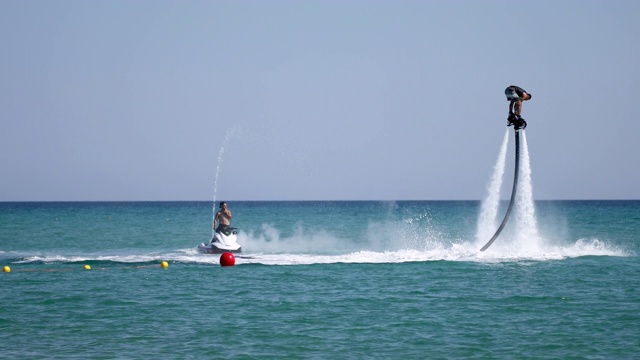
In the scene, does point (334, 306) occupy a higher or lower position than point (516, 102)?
lower

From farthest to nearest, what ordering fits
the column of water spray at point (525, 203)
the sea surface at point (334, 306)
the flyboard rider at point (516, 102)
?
the column of water spray at point (525, 203), the flyboard rider at point (516, 102), the sea surface at point (334, 306)

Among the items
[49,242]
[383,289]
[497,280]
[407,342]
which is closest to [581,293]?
[497,280]

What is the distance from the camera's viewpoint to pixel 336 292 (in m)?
25.5

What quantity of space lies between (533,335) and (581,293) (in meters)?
6.79

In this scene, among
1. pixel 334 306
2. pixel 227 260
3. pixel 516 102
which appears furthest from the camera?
pixel 227 260

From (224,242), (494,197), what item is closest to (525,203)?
(494,197)

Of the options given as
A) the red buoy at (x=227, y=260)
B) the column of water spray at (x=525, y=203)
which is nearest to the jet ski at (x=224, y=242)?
the red buoy at (x=227, y=260)

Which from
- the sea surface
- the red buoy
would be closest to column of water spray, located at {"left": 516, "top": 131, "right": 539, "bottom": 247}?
the sea surface

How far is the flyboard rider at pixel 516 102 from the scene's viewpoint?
2762 cm

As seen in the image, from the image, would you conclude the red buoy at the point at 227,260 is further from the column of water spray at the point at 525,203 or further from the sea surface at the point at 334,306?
the column of water spray at the point at 525,203

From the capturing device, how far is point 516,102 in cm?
2795

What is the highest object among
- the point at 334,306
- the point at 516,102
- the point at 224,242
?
the point at 516,102

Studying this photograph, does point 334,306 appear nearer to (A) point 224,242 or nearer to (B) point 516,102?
(B) point 516,102

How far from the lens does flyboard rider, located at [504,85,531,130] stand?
2762 cm
